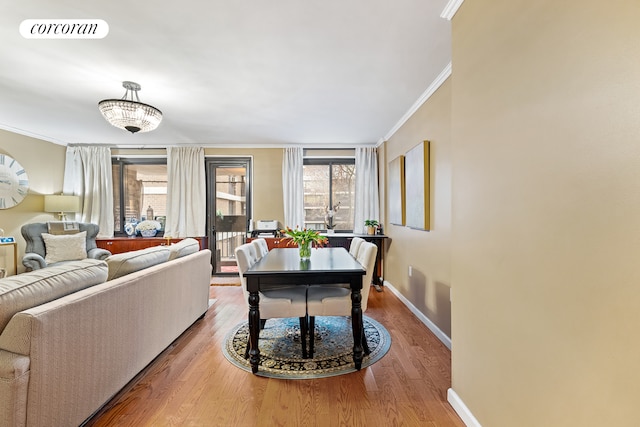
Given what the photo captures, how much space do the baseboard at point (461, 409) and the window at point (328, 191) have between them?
3.48m

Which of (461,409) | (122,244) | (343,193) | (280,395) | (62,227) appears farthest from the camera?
(343,193)

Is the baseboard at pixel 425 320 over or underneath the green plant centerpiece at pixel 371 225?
underneath

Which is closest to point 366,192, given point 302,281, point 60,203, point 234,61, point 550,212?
point 302,281

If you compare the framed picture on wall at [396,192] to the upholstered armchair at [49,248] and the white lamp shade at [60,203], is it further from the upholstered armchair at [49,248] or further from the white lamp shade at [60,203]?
the white lamp shade at [60,203]

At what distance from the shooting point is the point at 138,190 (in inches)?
203

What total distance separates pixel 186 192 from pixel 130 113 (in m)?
2.51

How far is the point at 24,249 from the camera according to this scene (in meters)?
4.27

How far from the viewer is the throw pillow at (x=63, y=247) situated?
4.09m

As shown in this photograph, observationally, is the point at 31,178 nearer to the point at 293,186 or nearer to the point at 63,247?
the point at 63,247

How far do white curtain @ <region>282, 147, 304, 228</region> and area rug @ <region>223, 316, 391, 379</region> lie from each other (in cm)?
219

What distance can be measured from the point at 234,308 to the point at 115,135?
3439 millimetres

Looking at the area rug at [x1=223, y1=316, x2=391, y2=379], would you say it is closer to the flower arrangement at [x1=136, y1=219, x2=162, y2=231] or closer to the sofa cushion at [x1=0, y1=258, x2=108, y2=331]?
the sofa cushion at [x1=0, y1=258, x2=108, y2=331]

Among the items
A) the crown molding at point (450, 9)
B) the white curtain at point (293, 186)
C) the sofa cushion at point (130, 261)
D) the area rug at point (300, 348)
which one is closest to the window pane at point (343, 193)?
the white curtain at point (293, 186)

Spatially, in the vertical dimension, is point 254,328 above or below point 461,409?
above
